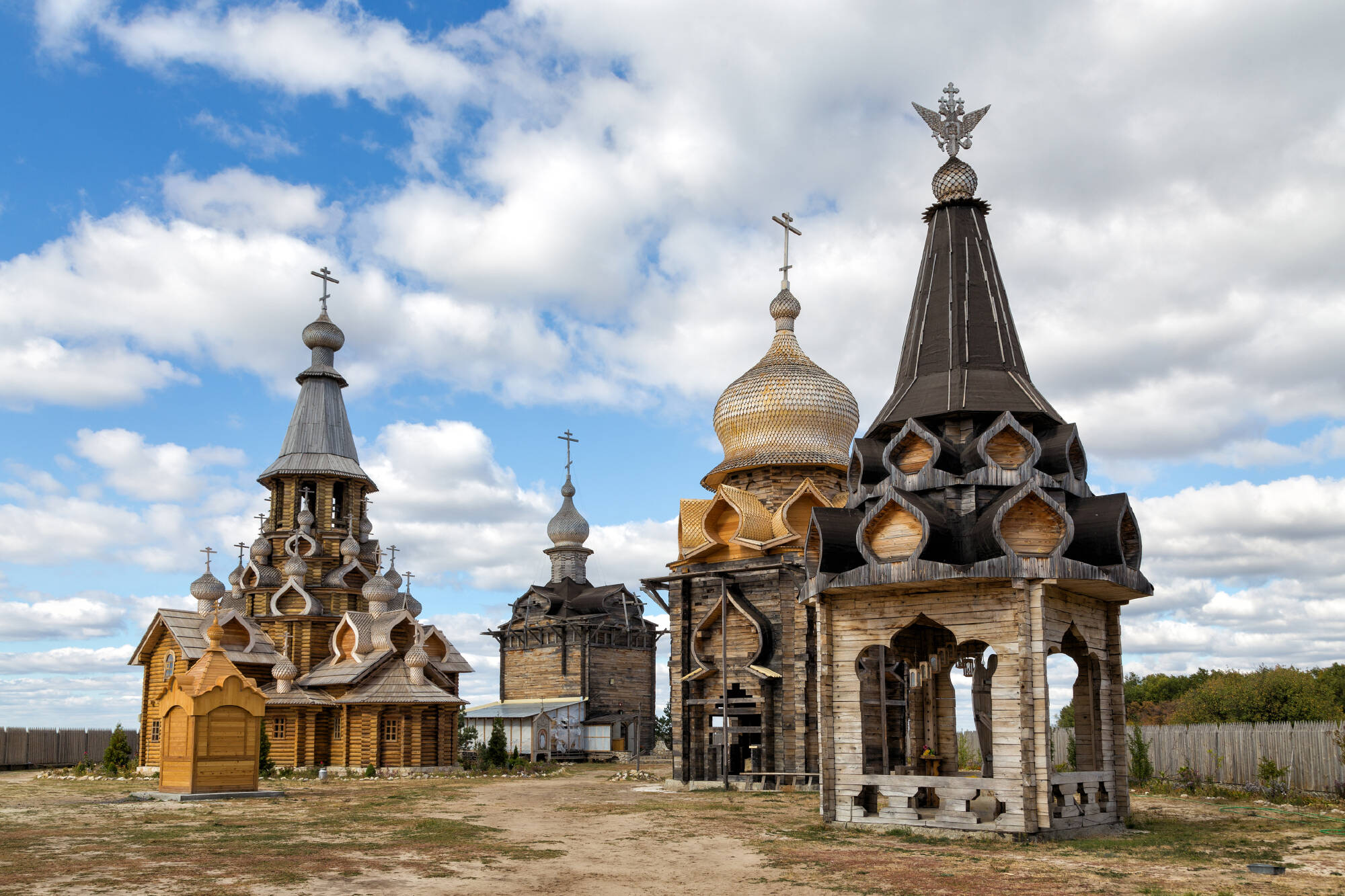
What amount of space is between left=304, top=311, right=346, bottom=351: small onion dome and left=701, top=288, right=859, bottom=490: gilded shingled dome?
68.3ft

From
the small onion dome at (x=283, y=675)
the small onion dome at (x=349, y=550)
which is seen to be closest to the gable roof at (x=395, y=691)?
the small onion dome at (x=283, y=675)

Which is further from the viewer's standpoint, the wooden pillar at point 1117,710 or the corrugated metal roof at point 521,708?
the corrugated metal roof at point 521,708

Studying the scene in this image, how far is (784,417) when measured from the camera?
30906mm

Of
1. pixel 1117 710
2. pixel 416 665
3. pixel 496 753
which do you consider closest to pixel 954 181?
pixel 1117 710

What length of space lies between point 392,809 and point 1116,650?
1495 centimetres

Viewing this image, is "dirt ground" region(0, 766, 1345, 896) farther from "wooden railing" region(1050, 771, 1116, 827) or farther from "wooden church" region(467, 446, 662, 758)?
"wooden church" region(467, 446, 662, 758)

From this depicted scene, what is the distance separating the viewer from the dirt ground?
12.5 m

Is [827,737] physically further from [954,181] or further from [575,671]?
[575,671]

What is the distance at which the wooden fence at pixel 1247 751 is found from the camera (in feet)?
75.4

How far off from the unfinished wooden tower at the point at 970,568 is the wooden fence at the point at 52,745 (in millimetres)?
35960

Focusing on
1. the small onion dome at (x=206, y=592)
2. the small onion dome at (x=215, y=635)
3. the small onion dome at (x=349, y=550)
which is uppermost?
the small onion dome at (x=349, y=550)

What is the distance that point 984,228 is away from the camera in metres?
21.0

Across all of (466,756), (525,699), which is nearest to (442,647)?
(466,756)

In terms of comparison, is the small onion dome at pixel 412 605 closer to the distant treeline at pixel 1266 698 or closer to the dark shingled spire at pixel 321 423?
the dark shingled spire at pixel 321 423
